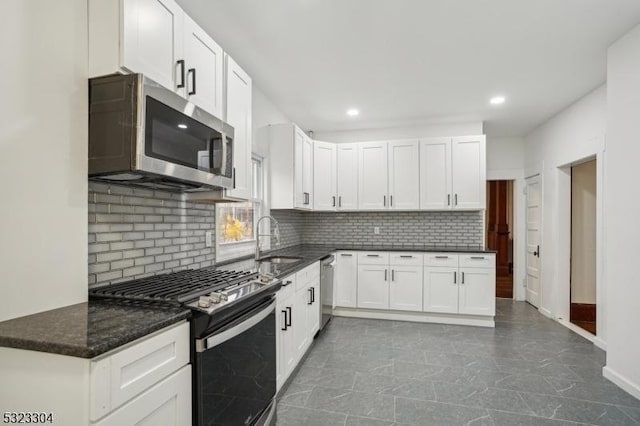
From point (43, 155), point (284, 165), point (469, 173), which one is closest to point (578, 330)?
point (469, 173)

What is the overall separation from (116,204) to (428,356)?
293 cm

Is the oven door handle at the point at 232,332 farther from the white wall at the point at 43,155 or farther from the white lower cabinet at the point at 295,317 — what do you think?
the white wall at the point at 43,155

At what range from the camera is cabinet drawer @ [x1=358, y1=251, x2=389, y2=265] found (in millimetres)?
4301

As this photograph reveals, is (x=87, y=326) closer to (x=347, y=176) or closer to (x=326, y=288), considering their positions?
(x=326, y=288)

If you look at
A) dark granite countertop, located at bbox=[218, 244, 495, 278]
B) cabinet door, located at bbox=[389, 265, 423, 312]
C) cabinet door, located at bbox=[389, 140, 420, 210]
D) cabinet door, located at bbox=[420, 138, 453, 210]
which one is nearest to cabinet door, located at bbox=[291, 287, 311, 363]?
dark granite countertop, located at bbox=[218, 244, 495, 278]

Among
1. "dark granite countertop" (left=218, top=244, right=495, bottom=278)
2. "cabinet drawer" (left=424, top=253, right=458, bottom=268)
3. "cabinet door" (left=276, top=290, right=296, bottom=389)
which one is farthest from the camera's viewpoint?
"cabinet drawer" (left=424, top=253, right=458, bottom=268)

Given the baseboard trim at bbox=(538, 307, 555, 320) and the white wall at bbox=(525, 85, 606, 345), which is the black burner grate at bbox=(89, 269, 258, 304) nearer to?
the white wall at bbox=(525, 85, 606, 345)

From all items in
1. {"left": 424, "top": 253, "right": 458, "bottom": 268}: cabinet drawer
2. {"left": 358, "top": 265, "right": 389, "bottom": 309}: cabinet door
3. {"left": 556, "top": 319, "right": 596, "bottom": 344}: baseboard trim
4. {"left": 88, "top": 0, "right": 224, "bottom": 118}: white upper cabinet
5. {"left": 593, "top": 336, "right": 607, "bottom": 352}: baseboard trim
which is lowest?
{"left": 556, "top": 319, "right": 596, "bottom": 344}: baseboard trim

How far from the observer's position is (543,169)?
4.61 m

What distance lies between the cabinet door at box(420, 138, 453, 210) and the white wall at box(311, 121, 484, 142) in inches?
14.9

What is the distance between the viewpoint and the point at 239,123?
238 cm

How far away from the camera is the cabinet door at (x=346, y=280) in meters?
4.40

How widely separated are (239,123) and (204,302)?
4.86 feet

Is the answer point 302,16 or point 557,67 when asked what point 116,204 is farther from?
point 557,67
